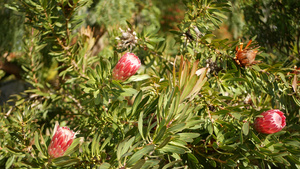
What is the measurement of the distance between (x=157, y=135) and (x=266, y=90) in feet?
0.87

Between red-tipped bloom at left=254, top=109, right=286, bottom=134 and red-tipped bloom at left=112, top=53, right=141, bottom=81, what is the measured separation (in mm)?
215

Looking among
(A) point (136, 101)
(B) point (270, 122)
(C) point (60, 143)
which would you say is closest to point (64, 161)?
(C) point (60, 143)

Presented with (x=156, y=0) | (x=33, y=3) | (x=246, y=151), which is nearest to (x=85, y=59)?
(x=33, y=3)

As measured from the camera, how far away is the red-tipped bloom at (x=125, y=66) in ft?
1.30

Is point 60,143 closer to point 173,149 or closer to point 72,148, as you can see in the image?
point 72,148

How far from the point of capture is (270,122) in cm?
39

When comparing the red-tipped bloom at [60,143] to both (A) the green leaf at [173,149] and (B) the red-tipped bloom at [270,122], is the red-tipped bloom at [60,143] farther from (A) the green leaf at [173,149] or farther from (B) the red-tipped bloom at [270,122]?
(B) the red-tipped bloom at [270,122]

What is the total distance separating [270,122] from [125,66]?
0.78 ft

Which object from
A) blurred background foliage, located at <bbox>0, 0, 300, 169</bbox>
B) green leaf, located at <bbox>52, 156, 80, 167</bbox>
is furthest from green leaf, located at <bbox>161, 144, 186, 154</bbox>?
green leaf, located at <bbox>52, 156, 80, 167</bbox>

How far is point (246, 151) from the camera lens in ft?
1.39

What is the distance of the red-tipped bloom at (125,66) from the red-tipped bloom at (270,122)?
0.22 m

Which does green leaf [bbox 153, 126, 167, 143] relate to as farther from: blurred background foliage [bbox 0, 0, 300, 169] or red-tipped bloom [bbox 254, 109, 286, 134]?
red-tipped bloom [bbox 254, 109, 286, 134]

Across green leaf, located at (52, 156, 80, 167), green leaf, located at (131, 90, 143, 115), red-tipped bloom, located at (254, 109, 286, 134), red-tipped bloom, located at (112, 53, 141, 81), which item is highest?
red-tipped bloom, located at (112, 53, 141, 81)

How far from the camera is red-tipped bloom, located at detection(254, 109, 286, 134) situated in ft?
1.28
